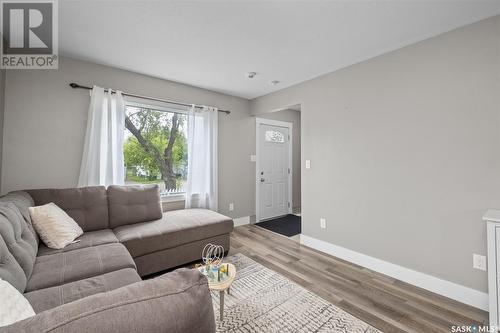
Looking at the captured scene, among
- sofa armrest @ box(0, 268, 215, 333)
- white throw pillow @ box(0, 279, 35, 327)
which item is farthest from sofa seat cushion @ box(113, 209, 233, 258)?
sofa armrest @ box(0, 268, 215, 333)

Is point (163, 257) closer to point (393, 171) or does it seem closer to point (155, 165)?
point (155, 165)

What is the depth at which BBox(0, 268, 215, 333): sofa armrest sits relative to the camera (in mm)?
521

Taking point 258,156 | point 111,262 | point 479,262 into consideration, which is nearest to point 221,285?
point 111,262

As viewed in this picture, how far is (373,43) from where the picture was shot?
2.24 m

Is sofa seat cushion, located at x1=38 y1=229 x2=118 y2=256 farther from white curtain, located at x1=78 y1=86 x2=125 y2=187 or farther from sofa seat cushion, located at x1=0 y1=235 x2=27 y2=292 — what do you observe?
white curtain, located at x1=78 y1=86 x2=125 y2=187

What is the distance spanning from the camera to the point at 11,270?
1146 millimetres

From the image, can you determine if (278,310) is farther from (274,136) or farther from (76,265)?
(274,136)

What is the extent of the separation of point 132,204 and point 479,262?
3479 mm

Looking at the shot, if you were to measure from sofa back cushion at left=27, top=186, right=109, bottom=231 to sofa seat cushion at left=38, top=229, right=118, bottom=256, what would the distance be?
0.39 ft

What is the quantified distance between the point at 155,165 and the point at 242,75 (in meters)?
1.86

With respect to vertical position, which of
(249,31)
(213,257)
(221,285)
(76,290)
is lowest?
(213,257)

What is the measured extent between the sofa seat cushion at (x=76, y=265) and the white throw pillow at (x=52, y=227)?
19cm

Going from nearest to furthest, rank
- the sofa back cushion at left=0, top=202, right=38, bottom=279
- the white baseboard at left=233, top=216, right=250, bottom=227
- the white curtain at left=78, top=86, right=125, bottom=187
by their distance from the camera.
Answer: the sofa back cushion at left=0, top=202, right=38, bottom=279, the white curtain at left=78, top=86, right=125, bottom=187, the white baseboard at left=233, top=216, right=250, bottom=227

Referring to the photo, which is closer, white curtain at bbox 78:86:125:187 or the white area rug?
the white area rug
